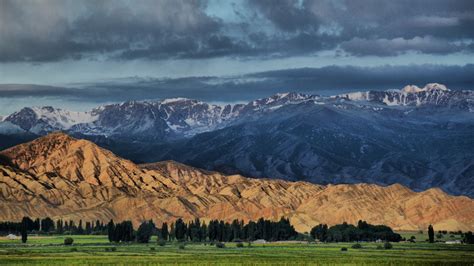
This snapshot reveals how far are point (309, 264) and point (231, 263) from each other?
13216mm

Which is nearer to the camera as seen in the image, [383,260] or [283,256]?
[383,260]

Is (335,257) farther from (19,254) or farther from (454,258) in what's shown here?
(19,254)

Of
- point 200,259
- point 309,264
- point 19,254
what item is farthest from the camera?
point 19,254

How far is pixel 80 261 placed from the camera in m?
Answer: 177

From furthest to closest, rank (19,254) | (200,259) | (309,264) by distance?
(19,254)
(200,259)
(309,264)

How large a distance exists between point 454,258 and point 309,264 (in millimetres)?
30807

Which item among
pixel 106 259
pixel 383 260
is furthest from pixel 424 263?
pixel 106 259

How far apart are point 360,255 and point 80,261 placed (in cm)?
5512

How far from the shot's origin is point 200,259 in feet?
604

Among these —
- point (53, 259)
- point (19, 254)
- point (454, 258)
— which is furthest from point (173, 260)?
point (454, 258)

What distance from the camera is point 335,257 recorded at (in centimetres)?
19062

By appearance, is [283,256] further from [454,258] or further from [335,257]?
[454,258]

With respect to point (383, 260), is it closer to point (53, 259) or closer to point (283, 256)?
point (283, 256)

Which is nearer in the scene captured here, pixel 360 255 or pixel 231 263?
pixel 231 263
